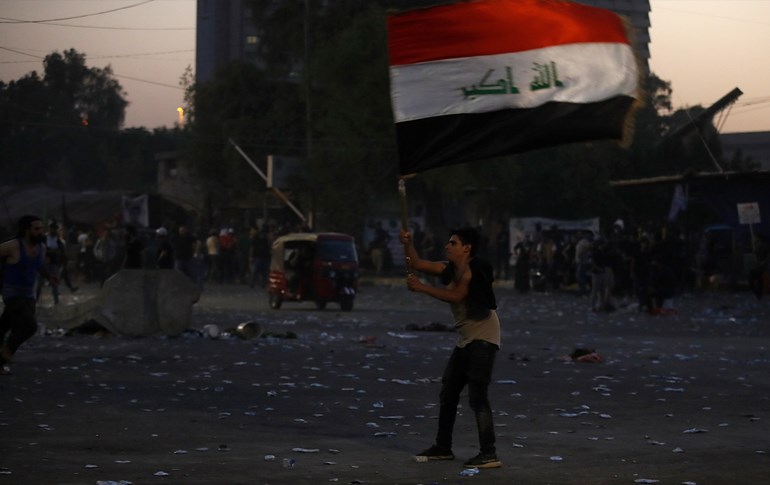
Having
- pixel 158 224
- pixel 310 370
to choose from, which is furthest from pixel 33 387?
pixel 158 224

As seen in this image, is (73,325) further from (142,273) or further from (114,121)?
(114,121)

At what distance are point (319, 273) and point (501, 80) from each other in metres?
20.9

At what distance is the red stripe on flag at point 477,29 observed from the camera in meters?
10.6

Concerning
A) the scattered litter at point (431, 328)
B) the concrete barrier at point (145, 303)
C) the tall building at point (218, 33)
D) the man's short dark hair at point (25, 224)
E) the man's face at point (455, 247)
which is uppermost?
the tall building at point (218, 33)

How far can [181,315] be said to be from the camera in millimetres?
21828

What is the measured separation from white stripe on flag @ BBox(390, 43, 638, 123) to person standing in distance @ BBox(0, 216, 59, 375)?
6220 millimetres

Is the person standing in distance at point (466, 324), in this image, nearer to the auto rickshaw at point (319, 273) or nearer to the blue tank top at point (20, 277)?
the blue tank top at point (20, 277)

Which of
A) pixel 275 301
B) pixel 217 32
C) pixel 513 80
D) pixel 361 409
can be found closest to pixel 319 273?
pixel 275 301

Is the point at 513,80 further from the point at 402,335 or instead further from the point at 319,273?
the point at 319,273

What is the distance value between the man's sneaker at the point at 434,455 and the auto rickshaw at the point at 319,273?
21.8 m

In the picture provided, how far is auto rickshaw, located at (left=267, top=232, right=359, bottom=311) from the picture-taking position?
31.4m

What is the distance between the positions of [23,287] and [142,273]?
637 cm

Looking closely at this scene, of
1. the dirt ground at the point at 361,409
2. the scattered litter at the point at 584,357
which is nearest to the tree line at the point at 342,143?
the dirt ground at the point at 361,409

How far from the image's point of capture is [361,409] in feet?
41.8
